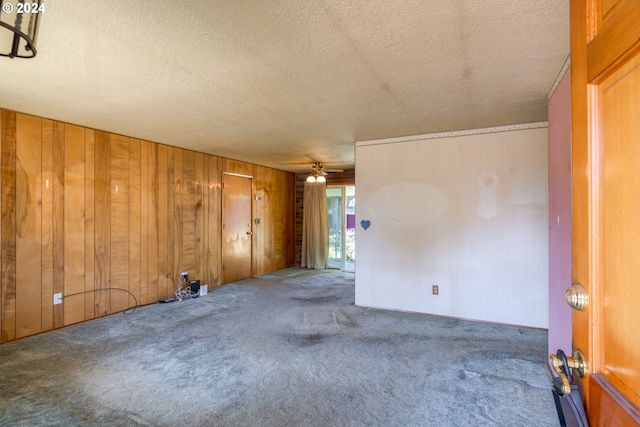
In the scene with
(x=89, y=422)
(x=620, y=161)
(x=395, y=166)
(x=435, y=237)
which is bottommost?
(x=89, y=422)

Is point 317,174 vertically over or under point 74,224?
over

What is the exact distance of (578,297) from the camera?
81 cm

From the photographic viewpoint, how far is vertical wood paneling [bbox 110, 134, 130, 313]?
417 cm

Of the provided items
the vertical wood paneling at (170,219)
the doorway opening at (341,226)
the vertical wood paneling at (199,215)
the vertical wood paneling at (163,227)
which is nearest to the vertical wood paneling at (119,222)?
the vertical wood paneling at (163,227)

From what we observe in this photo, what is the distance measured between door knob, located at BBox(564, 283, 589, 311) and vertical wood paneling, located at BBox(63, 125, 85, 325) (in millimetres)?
4586

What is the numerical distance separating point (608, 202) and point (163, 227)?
16.7 feet

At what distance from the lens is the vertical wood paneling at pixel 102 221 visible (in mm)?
4004

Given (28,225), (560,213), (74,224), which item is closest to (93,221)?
(74,224)

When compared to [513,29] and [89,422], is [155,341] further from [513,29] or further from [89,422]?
[513,29]

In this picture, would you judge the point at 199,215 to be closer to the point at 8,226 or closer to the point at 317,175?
the point at 317,175

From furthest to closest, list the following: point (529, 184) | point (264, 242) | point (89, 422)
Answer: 1. point (264, 242)
2. point (529, 184)
3. point (89, 422)

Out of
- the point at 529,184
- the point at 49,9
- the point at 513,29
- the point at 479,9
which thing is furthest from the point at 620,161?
the point at 529,184

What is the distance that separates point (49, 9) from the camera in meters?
1.60

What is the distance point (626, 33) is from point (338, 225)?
715 centimetres
